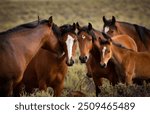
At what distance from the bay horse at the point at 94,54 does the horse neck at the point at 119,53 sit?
0.26 feet

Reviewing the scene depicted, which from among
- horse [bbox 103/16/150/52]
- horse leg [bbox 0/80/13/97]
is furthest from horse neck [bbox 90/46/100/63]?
horse leg [bbox 0/80/13/97]

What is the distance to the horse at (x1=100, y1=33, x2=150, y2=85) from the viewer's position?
6.00 metres

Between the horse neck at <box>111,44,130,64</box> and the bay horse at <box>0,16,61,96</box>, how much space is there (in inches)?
28.6

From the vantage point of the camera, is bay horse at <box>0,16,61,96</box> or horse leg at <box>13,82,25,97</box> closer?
bay horse at <box>0,16,61,96</box>

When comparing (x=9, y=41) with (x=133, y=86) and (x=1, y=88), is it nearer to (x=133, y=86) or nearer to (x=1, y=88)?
(x=1, y=88)

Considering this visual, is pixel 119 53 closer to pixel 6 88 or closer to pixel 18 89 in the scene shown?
pixel 18 89

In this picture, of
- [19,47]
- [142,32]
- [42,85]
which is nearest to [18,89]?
[42,85]

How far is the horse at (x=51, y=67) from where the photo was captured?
5742mm

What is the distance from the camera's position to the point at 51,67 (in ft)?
19.5

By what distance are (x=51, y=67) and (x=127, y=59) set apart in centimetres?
94

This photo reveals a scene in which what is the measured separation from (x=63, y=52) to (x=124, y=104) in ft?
2.97

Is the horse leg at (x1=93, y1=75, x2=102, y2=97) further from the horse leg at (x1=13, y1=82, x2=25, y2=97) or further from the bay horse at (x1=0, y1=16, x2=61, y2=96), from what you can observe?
the horse leg at (x1=13, y1=82, x2=25, y2=97)

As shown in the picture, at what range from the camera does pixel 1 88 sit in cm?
526

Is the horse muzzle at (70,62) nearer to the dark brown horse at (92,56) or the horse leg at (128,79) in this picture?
the dark brown horse at (92,56)
